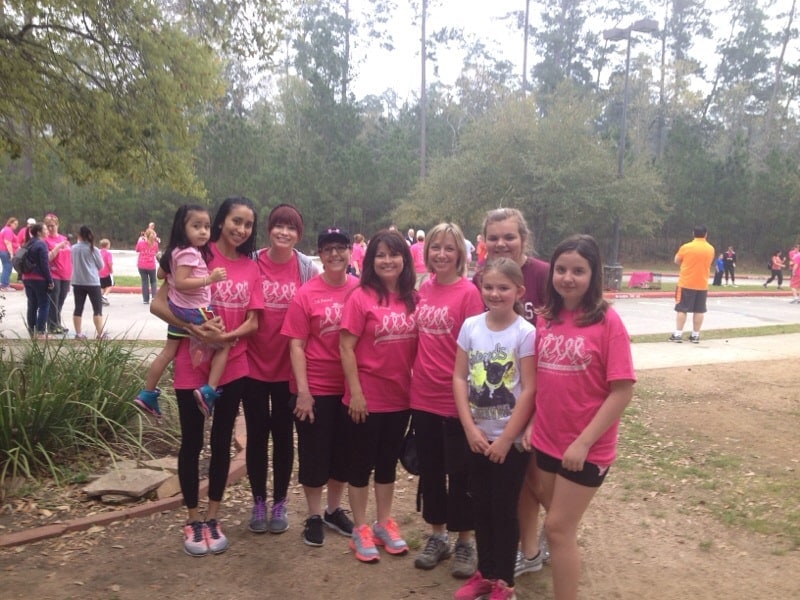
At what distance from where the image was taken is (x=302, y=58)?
4169 cm

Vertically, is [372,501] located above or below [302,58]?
below

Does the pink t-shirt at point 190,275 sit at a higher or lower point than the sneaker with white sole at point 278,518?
higher

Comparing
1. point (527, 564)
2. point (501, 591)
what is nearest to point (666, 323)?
point (527, 564)

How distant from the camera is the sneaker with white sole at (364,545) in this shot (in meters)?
3.57

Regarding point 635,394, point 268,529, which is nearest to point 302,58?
point 635,394

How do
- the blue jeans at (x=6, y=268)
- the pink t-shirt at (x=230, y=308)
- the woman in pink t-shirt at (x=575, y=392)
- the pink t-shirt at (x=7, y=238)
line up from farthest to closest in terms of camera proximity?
the blue jeans at (x=6, y=268) → the pink t-shirt at (x=7, y=238) → the pink t-shirt at (x=230, y=308) → the woman in pink t-shirt at (x=575, y=392)

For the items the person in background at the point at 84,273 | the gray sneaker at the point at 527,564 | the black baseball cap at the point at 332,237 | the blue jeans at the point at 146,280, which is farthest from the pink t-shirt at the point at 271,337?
the blue jeans at the point at 146,280

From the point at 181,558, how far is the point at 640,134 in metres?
52.6

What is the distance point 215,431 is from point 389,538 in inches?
44.6

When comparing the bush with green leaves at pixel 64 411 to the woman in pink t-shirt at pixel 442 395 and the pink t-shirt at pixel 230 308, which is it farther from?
the woman in pink t-shirt at pixel 442 395

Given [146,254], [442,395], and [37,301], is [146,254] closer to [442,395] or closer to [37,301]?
[37,301]

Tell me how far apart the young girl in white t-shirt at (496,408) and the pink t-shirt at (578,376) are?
15 cm

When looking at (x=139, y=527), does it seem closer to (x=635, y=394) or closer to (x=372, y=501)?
(x=372, y=501)

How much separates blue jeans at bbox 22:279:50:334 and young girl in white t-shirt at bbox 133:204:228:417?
6895mm
